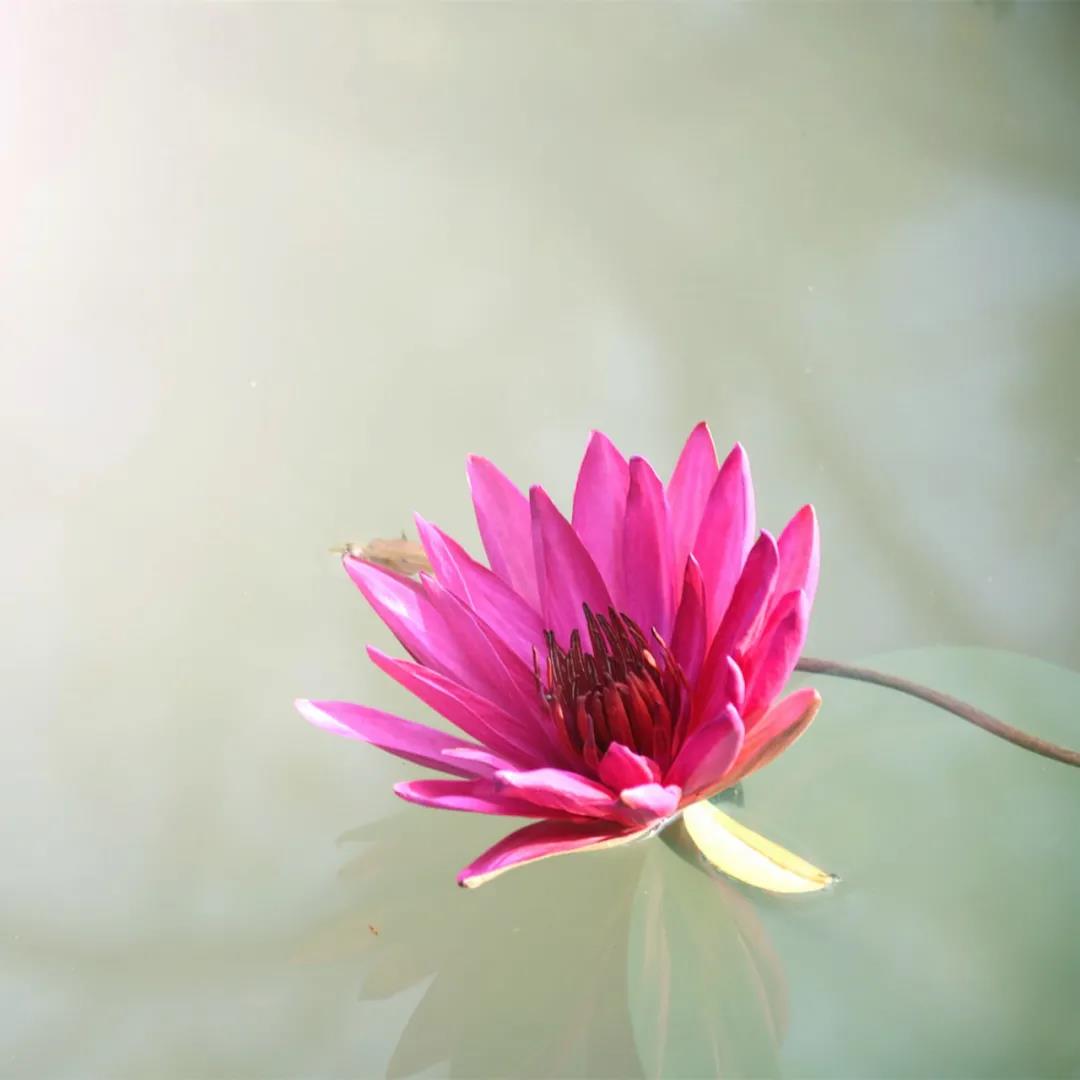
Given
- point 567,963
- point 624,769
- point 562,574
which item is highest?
point 562,574

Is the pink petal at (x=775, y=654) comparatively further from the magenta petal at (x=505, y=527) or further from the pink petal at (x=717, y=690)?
the magenta petal at (x=505, y=527)

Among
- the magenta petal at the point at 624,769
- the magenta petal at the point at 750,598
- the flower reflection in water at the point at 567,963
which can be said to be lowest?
the flower reflection in water at the point at 567,963

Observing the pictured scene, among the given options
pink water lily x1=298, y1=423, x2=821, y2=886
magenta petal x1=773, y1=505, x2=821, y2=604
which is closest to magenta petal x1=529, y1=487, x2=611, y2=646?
pink water lily x1=298, y1=423, x2=821, y2=886

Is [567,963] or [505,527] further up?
[505,527]

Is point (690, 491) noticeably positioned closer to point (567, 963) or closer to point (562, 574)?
point (562, 574)

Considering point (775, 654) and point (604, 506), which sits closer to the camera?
point (775, 654)

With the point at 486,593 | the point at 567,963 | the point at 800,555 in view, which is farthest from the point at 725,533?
the point at 567,963

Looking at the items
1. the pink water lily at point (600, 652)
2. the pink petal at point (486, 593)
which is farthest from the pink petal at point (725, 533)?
the pink petal at point (486, 593)
